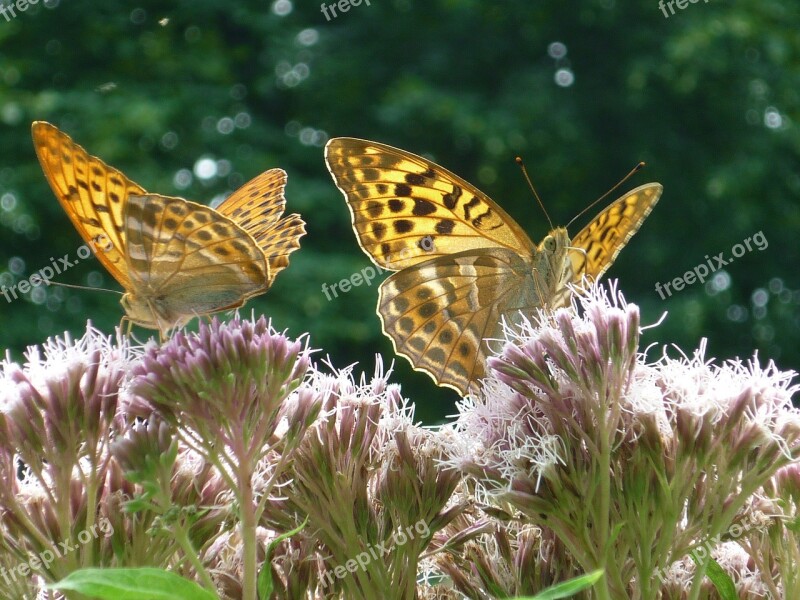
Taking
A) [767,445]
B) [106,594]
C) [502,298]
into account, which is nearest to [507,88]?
[502,298]

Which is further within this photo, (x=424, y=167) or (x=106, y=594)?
(x=424, y=167)

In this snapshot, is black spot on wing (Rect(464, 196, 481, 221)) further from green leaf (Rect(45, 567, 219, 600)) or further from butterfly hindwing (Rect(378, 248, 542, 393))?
green leaf (Rect(45, 567, 219, 600))

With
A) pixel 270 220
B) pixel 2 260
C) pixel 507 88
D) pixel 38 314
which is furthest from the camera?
pixel 507 88

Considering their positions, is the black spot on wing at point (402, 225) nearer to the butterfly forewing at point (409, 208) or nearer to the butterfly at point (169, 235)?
the butterfly forewing at point (409, 208)

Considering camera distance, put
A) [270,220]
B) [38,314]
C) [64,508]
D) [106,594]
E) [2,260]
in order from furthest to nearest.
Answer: [2,260]
[38,314]
[270,220]
[64,508]
[106,594]

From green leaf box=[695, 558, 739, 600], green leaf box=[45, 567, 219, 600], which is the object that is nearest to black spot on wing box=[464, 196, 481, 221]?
green leaf box=[695, 558, 739, 600]

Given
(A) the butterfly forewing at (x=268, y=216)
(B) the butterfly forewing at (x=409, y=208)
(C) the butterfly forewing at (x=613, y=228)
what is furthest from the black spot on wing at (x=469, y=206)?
(A) the butterfly forewing at (x=268, y=216)

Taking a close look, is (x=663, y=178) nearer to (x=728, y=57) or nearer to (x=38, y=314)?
(x=728, y=57)

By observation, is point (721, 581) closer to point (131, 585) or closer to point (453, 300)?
point (131, 585)
